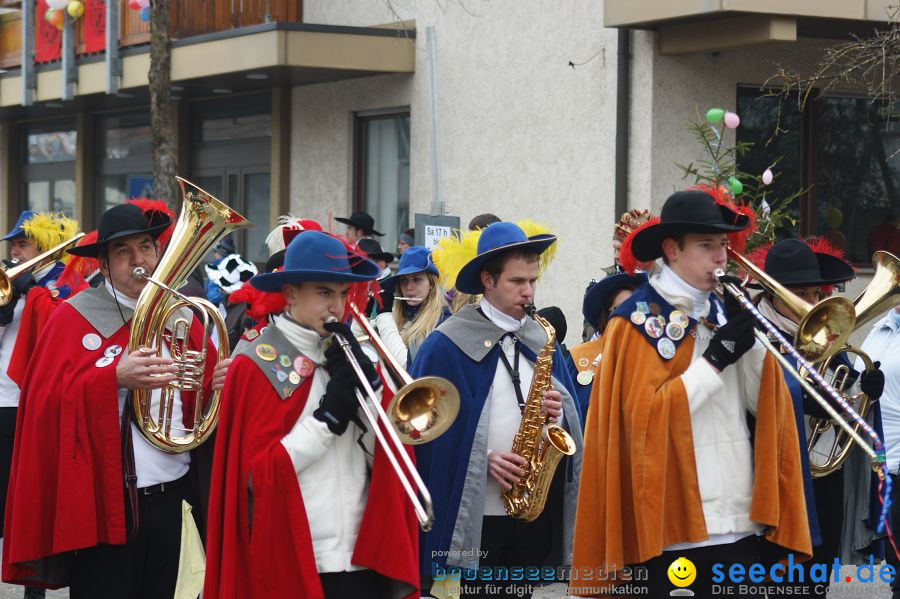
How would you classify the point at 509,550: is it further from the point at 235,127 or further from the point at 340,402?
the point at 235,127

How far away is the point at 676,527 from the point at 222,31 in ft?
42.3

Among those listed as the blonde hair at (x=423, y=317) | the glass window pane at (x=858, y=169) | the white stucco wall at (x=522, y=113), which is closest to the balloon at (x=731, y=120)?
the white stucco wall at (x=522, y=113)

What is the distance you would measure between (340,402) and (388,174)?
480 inches

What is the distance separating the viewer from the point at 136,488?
18.9 ft

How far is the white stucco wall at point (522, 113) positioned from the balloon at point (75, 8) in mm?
4387

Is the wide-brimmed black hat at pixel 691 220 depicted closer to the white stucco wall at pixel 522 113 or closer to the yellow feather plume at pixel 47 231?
the yellow feather plume at pixel 47 231

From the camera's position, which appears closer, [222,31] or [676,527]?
[676,527]

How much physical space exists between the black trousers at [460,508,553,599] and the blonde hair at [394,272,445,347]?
273 centimetres

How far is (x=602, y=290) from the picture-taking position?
23.6 ft

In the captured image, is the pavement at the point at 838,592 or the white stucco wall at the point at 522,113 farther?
the white stucco wall at the point at 522,113

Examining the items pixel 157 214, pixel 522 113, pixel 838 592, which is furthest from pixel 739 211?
pixel 522 113

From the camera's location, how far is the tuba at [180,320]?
579 cm

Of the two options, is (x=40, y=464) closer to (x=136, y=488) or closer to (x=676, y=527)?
(x=136, y=488)

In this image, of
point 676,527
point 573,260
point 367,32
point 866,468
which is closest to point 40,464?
point 676,527
